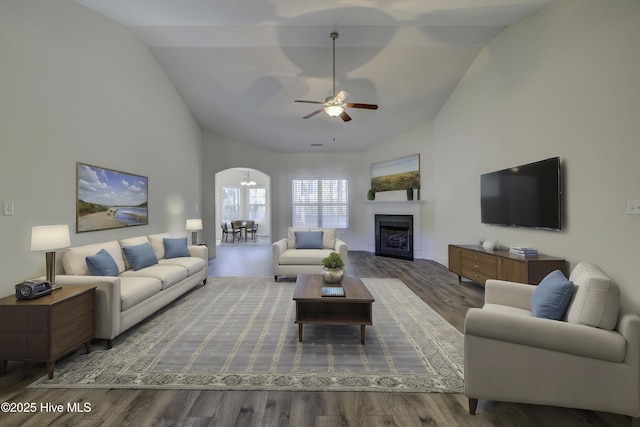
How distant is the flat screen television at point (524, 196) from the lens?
3.18 meters

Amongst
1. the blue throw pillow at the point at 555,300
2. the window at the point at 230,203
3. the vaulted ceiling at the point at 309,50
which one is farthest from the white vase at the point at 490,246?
the window at the point at 230,203

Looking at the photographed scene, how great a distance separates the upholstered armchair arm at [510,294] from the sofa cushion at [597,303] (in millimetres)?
580

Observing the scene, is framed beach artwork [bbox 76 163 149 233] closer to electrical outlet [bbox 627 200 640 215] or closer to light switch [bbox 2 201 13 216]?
light switch [bbox 2 201 13 216]

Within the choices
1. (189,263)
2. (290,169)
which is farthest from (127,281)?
(290,169)

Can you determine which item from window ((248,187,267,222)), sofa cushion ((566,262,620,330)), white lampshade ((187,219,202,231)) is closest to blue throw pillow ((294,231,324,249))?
white lampshade ((187,219,202,231))

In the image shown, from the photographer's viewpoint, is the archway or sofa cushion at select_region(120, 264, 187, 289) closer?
sofa cushion at select_region(120, 264, 187, 289)

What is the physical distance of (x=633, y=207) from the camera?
2.41 meters

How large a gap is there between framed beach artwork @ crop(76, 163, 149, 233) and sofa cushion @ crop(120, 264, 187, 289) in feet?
2.59

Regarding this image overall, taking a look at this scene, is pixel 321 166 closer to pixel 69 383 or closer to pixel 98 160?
pixel 98 160

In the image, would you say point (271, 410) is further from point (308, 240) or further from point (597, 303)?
point (308, 240)

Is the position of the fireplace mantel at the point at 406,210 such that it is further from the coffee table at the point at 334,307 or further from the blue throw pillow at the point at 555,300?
the blue throw pillow at the point at 555,300

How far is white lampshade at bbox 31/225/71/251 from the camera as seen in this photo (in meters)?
2.34

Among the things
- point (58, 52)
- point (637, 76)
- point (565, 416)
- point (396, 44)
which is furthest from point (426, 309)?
point (58, 52)

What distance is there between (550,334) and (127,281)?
3.80 m
